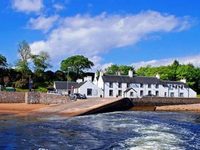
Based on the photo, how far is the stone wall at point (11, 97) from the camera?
67562 millimetres

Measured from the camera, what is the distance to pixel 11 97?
68188mm

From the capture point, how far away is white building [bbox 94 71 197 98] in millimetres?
96250

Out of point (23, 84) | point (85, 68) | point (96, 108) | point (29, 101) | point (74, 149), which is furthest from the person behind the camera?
point (85, 68)

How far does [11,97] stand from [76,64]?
62.6 meters

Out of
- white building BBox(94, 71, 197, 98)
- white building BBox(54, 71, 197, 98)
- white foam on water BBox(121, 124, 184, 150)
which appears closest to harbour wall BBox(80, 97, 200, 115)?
white building BBox(54, 71, 197, 98)

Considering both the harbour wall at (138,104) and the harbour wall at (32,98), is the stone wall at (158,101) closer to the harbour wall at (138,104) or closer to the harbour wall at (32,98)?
the harbour wall at (138,104)

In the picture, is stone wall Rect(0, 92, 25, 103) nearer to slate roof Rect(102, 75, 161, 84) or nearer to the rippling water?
slate roof Rect(102, 75, 161, 84)

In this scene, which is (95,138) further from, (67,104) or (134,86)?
(134,86)

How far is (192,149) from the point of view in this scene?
2380 centimetres

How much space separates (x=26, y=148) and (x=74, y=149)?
2730 mm

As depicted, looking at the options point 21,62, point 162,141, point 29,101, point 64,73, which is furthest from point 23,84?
point 162,141

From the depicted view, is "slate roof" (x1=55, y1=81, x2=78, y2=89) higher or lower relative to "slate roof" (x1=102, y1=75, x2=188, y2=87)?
lower

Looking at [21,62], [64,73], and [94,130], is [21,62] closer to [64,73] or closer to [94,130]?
[64,73]

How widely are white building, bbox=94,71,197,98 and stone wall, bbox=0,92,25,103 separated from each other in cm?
2947
